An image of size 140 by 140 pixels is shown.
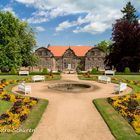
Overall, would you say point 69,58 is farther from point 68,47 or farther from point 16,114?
point 16,114

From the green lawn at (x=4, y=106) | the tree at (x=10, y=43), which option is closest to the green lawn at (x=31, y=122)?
the green lawn at (x=4, y=106)

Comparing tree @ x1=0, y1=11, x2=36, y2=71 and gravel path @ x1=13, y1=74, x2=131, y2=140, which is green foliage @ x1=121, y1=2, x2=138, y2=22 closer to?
tree @ x1=0, y1=11, x2=36, y2=71

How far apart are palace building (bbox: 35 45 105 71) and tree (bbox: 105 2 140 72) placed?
2266cm

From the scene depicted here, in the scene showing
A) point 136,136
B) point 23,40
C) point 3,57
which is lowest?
point 136,136

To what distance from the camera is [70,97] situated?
22.3m

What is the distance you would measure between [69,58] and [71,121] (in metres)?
61.8

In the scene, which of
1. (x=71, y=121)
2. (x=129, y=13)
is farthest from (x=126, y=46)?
(x=71, y=121)

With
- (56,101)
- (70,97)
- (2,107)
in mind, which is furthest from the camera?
(70,97)

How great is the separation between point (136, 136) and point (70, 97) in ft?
33.0

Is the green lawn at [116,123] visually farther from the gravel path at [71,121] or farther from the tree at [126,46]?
the tree at [126,46]

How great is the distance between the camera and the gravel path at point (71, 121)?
12957 millimetres

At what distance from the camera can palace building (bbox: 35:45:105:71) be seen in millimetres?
76312

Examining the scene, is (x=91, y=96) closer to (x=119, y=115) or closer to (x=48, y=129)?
(x=119, y=115)

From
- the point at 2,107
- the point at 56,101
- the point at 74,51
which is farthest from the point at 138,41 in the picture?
the point at 2,107
